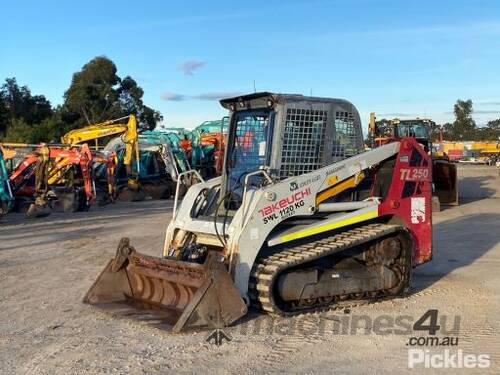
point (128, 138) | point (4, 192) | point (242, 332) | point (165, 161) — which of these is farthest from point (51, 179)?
point (242, 332)

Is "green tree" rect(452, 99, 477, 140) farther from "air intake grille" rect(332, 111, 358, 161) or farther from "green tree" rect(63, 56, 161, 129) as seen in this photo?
"air intake grille" rect(332, 111, 358, 161)

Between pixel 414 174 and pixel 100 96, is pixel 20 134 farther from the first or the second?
pixel 414 174

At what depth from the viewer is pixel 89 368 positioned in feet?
17.0

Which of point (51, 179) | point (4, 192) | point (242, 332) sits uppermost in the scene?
point (51, 179)

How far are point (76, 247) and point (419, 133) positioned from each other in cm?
1358

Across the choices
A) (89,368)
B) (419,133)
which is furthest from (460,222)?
(89,368)

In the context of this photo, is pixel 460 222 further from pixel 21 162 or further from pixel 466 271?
pixel 21 162

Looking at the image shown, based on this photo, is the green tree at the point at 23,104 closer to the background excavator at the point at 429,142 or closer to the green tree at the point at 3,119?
the green tree at the point at 3,119

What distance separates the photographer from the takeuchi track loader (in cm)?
641

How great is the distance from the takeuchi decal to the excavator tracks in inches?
19.0

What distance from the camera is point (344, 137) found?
25.1ft

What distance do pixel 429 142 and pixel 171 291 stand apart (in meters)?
15.0

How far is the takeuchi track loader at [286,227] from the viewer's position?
6.41m

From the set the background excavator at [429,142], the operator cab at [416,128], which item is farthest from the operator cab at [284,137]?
the operator cab at [416,128]
